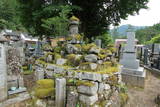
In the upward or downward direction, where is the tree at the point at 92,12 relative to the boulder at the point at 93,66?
upward

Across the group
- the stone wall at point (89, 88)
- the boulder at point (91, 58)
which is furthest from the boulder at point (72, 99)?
the boulder at point (91, 58)

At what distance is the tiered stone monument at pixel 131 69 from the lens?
6047 millimetres

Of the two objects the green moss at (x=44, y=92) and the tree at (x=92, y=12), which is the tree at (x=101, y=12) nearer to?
the tree at (x=92, y=12)

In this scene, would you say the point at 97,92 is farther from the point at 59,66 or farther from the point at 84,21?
the point at 84,21

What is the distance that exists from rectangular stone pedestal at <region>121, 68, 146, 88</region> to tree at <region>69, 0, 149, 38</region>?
394 centimetres

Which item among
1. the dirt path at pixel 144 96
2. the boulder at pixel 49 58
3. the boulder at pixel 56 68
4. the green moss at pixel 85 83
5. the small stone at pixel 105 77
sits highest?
the boulder at pixel 49 58

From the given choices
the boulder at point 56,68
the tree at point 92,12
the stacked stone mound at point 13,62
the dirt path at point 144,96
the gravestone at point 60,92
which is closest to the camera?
the gravestone at point 60,92

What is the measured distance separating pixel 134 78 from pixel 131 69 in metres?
0.69

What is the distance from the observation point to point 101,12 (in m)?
8.64

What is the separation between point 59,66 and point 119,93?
79.1 inches

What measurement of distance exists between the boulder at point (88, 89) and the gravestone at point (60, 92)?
0.39m

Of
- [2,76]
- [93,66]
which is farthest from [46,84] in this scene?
[2,76]

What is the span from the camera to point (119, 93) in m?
3.62

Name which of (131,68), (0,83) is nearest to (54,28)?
(0,83)
